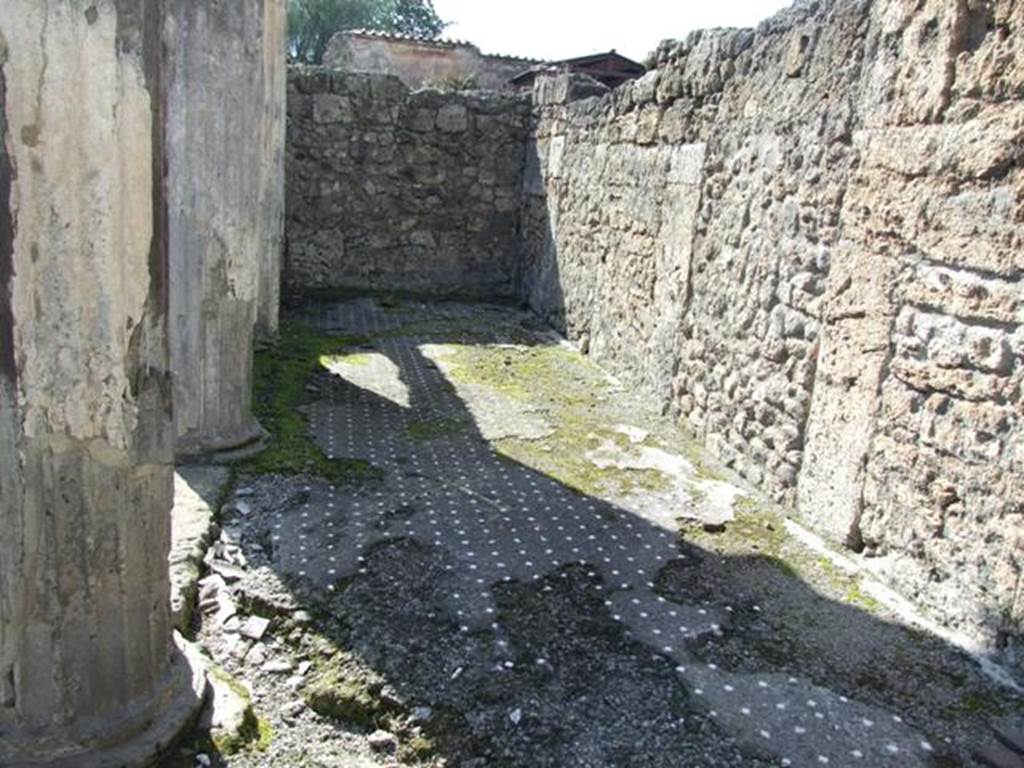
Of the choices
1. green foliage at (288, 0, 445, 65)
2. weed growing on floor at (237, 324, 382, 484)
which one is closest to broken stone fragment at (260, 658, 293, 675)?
weed growing on floor at (237, 324, 382, 484)

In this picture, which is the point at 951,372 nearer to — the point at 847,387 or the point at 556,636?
the point at 847,387

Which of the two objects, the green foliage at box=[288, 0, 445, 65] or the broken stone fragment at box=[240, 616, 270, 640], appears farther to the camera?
the green foliage at box=[288, 0, 445, 65]

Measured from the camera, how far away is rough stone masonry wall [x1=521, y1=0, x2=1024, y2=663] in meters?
3.24

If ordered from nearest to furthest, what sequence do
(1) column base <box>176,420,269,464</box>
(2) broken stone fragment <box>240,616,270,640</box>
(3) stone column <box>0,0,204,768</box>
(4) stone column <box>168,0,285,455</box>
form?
1. (3) stone column <box>0,0,204,768</box>
2. (2) broken stone fragment <box>240,616,270,640</box>
3. (4) stone column <box>168,0,285,455</box>
4. (1) column base <box>176,420,269,464</box>

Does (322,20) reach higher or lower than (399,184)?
higher

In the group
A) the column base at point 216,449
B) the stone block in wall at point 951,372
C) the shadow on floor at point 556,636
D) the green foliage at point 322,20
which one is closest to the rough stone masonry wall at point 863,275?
the stone block in wall at point 951,372

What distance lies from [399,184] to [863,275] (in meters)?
7.06

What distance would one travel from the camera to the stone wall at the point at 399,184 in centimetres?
983

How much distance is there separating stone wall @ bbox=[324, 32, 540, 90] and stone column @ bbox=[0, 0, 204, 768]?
1401 centimetres

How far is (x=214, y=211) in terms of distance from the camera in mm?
4547

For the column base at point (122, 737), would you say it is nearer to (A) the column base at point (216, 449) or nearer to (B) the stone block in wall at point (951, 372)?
(A) the column base at point (216, 449)

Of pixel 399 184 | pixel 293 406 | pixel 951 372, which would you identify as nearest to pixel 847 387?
pixel 951 372

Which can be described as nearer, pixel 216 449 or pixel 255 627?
pixel 255 627

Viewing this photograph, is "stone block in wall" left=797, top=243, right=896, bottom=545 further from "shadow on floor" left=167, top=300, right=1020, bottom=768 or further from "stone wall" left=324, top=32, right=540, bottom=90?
"stone wall" left=324, top=32, right=540, bottom=90
